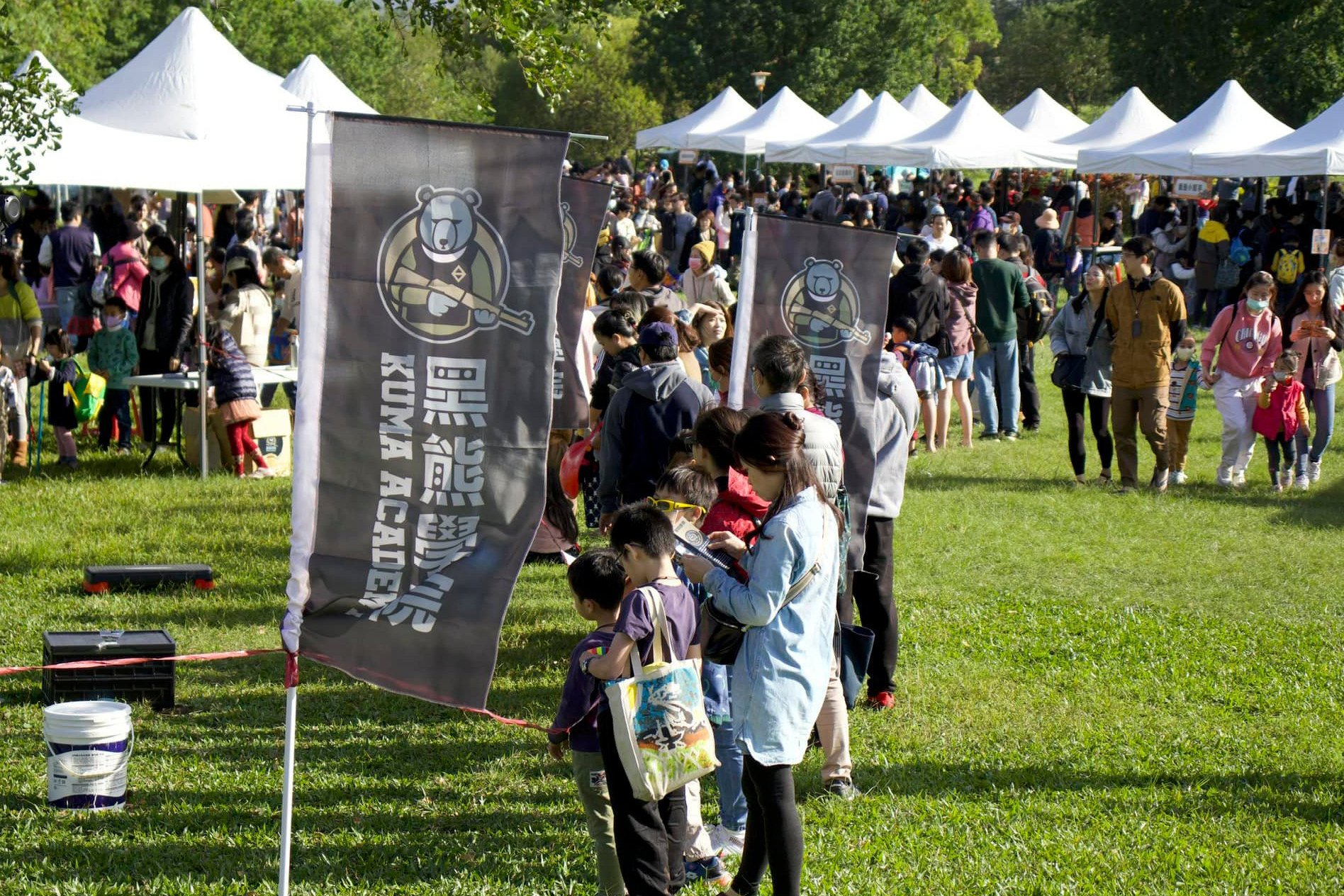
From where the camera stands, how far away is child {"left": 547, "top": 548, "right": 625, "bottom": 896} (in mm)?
5051

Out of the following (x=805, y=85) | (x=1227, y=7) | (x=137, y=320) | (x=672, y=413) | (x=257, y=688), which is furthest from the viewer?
(x=805, y=85)

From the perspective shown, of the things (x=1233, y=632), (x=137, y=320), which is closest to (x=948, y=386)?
(x=1233, y=632)

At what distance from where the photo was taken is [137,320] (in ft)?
45.5

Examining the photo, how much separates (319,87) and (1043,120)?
17424mm

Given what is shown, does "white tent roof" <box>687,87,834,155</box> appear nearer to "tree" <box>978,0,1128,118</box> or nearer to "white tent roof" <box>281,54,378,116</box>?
"white tent roof" <box>281,54,378,116</box>

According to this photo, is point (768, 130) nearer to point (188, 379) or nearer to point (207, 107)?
point (207, 107)

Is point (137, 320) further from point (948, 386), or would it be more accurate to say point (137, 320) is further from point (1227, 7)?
point (1227, 7)

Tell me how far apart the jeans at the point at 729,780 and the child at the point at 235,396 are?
8332 millimetres

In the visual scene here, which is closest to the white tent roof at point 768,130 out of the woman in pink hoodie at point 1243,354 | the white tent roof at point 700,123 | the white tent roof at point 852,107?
the white tent roof at point 700,123

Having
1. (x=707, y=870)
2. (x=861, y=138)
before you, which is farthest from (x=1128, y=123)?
(x=707, y=870)

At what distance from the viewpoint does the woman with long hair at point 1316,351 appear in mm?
12672

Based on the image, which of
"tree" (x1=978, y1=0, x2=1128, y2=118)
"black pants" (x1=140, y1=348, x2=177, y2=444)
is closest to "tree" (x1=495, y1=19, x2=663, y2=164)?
"tree" (x1=978, y1=0, x2=1128, y2=118)

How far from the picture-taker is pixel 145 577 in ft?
30.8

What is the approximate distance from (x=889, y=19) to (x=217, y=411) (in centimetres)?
4586
